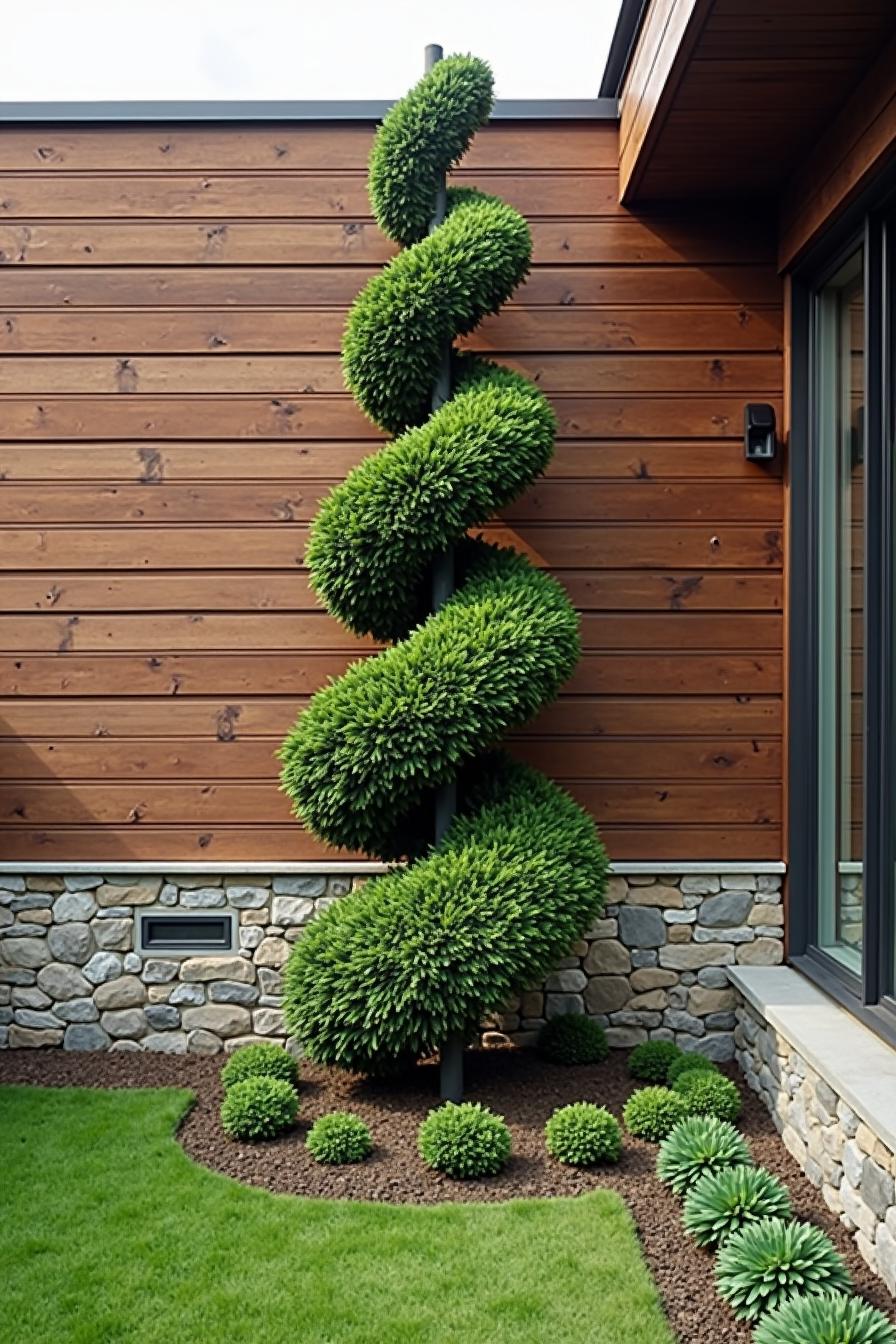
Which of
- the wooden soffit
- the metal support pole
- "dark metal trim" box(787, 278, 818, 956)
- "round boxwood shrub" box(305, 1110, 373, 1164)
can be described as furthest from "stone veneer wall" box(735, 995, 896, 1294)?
the wooden soffit

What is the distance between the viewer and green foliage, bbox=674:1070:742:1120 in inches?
148

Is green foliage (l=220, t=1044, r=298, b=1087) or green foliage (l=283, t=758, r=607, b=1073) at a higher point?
green foliage (l=283, t=758, r=607, b=1073)

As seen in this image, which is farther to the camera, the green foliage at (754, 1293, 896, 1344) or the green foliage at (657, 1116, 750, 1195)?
the green foliage at (657, 1116, 750, 1195)

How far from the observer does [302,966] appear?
3.90 meters

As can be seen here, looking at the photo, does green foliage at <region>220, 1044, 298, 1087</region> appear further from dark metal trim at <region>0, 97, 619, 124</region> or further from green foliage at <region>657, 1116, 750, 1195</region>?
dark metal trim at <region>0, 97, 619, 124</region>

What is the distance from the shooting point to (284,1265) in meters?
2.91

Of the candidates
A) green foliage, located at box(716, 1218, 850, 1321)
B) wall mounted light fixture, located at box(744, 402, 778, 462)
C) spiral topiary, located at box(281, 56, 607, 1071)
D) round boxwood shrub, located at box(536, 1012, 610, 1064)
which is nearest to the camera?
green foliage, located at box(716, 1218, 850, 1321)

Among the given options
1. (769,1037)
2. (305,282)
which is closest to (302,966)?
(769,1037)

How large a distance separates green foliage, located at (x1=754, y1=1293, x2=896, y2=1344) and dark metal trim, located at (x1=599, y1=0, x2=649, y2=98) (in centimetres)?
380

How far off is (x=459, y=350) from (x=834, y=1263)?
3.16 metres

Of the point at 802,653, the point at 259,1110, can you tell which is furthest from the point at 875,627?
the point at 259,1110

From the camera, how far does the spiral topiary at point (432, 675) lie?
374 centimetres

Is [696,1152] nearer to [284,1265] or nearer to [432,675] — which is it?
[284,1265]

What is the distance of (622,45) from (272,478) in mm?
2009
